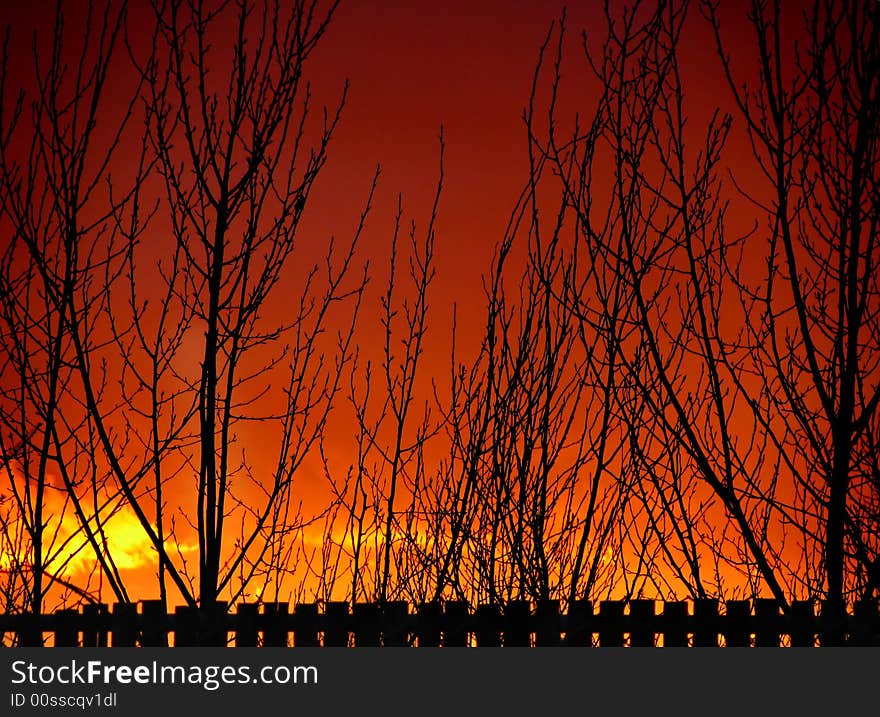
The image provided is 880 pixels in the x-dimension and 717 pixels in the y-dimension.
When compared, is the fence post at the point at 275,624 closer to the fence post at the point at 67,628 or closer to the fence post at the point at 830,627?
the fence post at the point at 67,628

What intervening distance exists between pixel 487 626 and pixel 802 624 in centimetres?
116

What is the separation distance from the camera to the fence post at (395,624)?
3.65 m

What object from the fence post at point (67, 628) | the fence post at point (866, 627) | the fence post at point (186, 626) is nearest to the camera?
the fence post at point (866, 627)

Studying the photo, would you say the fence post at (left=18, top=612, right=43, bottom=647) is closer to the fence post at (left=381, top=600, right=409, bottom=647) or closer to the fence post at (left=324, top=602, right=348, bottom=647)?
the fence post at (left=324, top=602, right=348, bottom=647)

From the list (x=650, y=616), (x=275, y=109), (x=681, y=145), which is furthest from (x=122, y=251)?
(x=650, y=616)

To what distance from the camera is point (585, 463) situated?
406cm

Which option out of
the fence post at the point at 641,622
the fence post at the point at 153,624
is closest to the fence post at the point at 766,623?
the fence post at the point at 641,622

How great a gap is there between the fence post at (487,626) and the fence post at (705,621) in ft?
2.43

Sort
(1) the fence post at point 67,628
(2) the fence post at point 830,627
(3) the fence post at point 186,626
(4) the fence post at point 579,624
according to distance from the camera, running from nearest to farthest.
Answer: (2) the fence post at point 830,627
(3) the fence post at point 186,626
(4) the fence post at point 579,624
(1) the fence post at point 67,628

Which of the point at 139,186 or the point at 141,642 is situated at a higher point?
the point at 139,186

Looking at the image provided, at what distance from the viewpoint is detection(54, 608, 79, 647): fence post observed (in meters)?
3.74
